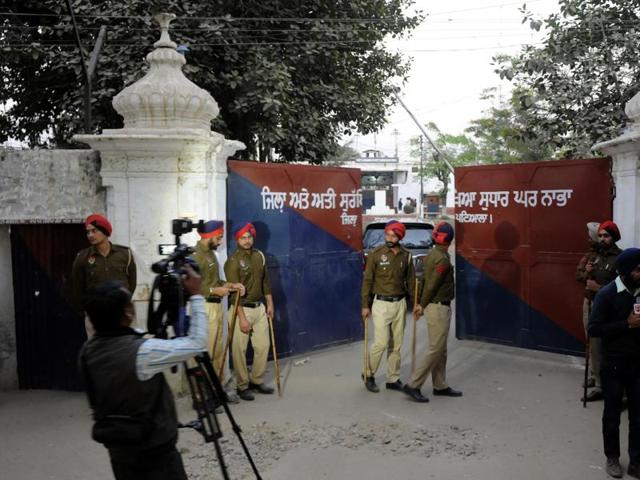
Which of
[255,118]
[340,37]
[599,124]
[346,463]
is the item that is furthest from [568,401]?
[340,37]

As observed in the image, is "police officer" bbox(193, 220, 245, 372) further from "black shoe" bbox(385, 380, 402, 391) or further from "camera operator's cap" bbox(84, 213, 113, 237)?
"black shoe" bbox(385, 380, 402, 391)

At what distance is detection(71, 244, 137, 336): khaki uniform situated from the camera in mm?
5227

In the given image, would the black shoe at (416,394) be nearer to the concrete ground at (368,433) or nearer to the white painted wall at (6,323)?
the concrete ground at (368,433)

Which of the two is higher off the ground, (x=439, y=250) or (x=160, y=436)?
(x=439, y=250)

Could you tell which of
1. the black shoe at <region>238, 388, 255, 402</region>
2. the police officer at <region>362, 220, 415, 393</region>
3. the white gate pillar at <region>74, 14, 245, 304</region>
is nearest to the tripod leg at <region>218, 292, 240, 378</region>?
the black shoe at <region>238, 388, 255, 402</region>

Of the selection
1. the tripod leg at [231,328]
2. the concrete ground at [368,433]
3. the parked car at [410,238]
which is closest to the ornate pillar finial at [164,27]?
the tripod leg at [231,328]

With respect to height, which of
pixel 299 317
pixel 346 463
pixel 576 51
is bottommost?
pixel 346 463

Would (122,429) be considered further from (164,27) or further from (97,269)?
(164,27)

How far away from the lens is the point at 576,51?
10.1m

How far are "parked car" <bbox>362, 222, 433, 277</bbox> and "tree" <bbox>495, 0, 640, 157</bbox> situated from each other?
267cm

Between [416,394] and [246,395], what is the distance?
5.30 feet

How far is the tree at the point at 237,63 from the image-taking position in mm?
10195

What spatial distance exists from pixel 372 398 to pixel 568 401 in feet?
6.02

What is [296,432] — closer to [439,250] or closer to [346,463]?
[346,463]
